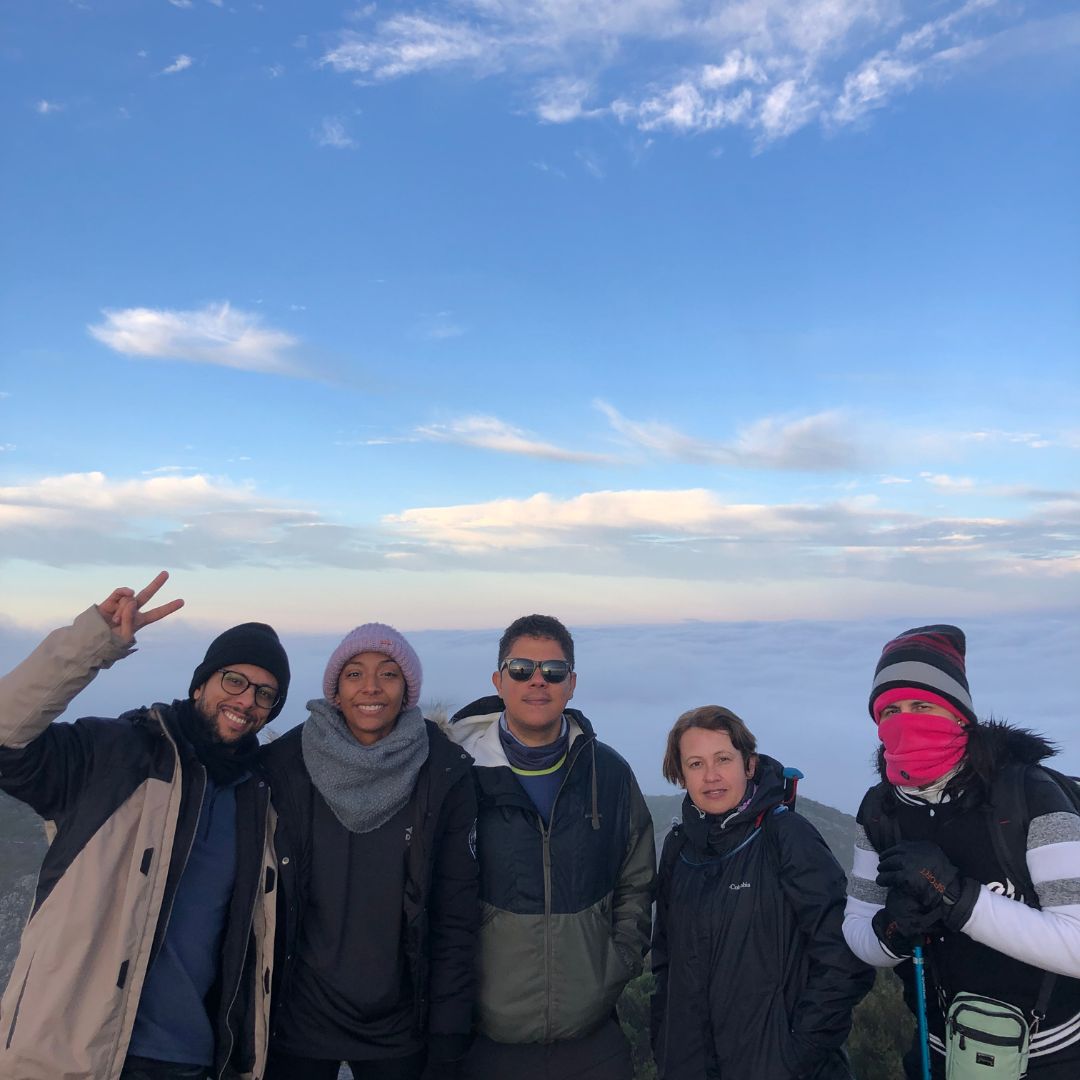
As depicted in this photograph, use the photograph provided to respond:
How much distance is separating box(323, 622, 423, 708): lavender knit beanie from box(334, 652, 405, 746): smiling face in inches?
1.5

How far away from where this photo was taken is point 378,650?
5.21 m

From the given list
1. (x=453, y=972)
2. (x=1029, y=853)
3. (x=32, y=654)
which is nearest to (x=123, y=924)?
(x=32, y=654)

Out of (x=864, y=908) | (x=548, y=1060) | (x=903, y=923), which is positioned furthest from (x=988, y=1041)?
(x=548, y=1060)

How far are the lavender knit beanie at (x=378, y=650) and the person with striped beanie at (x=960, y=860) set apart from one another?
108 inches

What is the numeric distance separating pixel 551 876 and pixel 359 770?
4.53 ft

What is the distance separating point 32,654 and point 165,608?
0.69m

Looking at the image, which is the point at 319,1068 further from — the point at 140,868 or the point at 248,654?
the point at 248,654

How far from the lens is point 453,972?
16.3 feet

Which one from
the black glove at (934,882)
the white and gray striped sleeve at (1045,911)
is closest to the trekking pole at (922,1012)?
the black glove at (934,882)

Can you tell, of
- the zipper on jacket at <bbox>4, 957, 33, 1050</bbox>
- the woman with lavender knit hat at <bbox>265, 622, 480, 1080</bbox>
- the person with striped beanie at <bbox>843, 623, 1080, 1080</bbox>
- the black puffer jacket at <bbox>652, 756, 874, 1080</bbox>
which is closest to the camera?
the person with striped beanie at <bbox>843, 623, 1080, 1080</bbox>

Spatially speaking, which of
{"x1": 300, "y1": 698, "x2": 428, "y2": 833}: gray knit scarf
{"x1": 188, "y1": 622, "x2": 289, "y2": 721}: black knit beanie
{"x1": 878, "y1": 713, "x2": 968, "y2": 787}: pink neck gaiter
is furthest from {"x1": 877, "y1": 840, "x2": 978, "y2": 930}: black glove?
{"x1": 188, "y1": 622, "x2": 289, "y2": 721}: black knit beanie

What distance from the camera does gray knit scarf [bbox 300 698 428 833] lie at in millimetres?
4930

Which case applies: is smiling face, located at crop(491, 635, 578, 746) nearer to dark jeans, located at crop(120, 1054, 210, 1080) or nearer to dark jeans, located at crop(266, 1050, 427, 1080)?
dark jeans, located at crop(266, 1050, 427, 1080)

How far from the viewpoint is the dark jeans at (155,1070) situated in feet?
14.0
